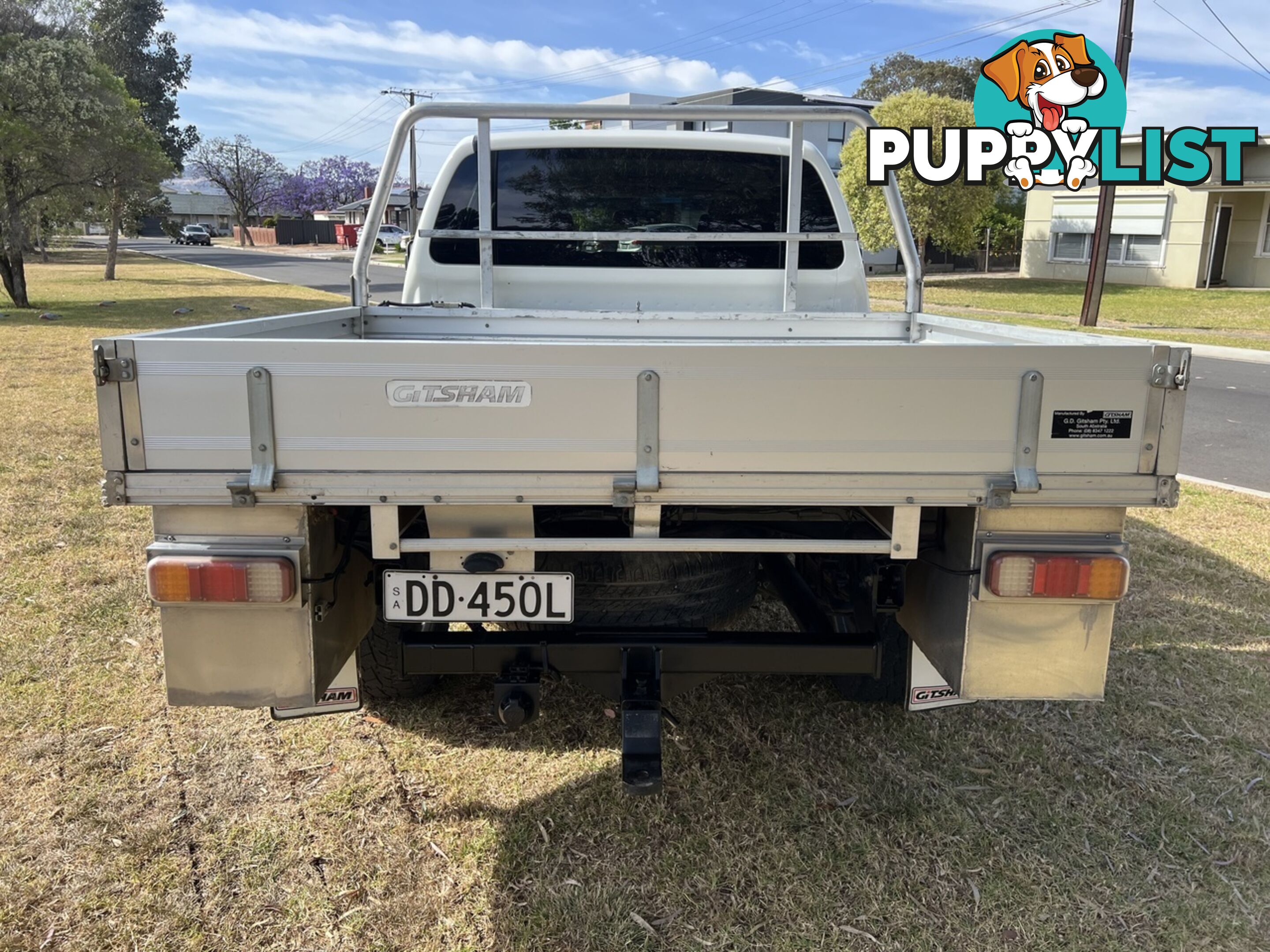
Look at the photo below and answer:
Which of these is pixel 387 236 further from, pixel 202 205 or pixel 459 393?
pixel 202 205

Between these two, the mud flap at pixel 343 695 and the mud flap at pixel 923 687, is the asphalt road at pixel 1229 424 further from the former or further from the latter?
the mud flap at pixel 343 695

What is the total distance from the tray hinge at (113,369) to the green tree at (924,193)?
2726 centimetres

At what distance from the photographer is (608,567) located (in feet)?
9.30

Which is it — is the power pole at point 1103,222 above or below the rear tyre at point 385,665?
above

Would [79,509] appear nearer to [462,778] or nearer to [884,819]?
[462,778]

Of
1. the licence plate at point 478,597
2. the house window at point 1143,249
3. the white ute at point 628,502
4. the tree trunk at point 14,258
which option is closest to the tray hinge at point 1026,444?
the white ute at point 628,502

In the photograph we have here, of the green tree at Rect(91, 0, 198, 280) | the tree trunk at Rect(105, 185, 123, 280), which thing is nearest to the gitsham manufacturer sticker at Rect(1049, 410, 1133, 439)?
the tree trunk at Rect(105, 185, 123, 280)

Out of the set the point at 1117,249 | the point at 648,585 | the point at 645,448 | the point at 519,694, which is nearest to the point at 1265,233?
the point at 1117,249

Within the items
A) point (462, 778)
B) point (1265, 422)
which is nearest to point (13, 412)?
point (462, 778)

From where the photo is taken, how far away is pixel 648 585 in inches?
113

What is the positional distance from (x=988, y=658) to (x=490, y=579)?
1.24 metres

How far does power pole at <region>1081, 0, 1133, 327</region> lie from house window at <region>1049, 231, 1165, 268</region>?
1191 cm

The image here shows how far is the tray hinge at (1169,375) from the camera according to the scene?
2.16m

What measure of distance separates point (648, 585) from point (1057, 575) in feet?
3.59
